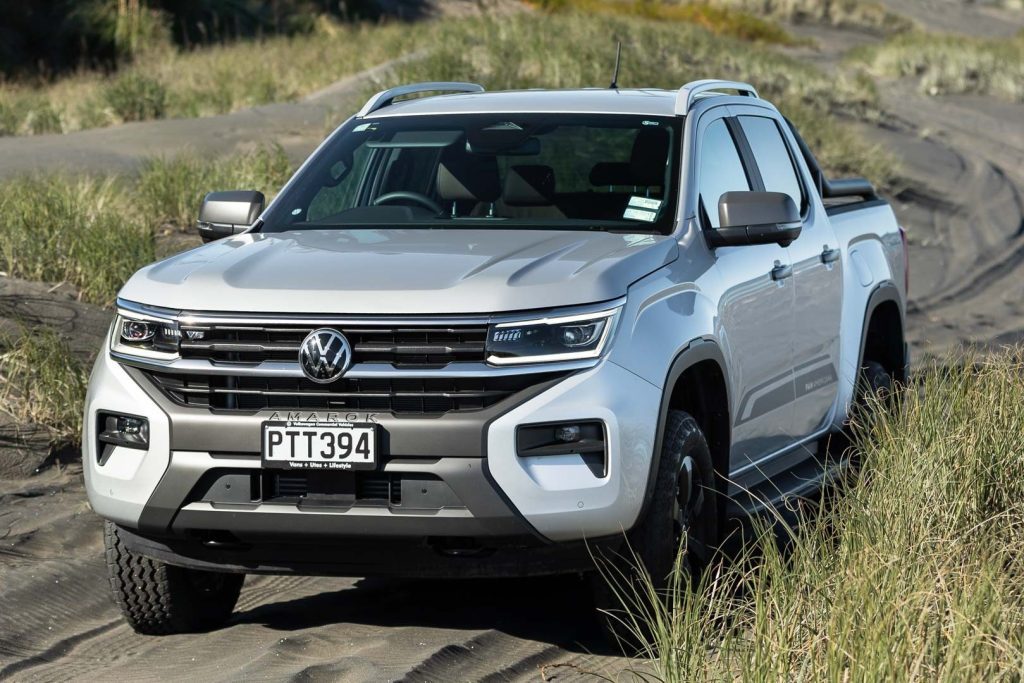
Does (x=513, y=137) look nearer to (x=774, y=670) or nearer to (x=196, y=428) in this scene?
(x=196, y=428)

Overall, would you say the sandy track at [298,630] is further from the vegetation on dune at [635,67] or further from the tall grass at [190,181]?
the vegetation on dune at [635,67]

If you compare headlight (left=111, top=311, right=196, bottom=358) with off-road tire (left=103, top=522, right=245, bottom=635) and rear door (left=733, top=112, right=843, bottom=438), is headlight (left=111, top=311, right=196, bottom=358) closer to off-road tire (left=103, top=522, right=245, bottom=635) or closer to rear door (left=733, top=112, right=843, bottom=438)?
off-road tire (left=103, top=522, right=245, bottom=635)

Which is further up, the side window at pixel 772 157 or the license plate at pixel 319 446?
the side window at pixel 772 157

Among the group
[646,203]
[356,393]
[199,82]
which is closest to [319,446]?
[356,393]

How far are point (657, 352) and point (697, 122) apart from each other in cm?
162

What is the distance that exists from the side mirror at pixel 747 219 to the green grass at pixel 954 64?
2856 centimetres

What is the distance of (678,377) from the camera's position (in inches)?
211

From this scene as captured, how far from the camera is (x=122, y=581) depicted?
18.2 feet

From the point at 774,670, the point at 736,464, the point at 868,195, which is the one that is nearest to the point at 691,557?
the point at 736,464

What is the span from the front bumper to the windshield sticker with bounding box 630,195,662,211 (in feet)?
3.85

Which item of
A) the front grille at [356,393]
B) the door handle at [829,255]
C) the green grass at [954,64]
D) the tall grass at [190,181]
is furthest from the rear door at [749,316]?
the green grass at [954,64]

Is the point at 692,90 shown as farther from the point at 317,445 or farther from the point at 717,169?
the point at 317,445

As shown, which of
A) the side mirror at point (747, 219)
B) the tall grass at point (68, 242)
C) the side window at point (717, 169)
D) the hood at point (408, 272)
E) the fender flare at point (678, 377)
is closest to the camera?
the hood at point (408, 272)

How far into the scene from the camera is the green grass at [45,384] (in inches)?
311
